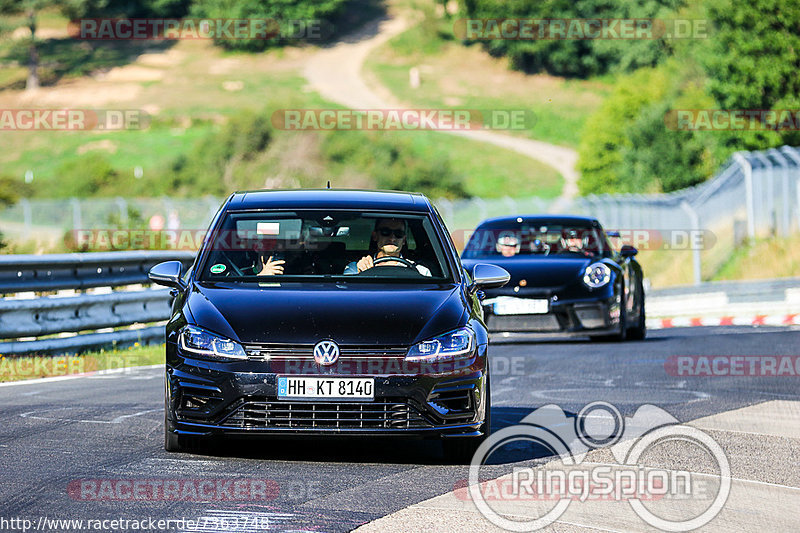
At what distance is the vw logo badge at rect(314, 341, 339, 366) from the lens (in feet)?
24.3

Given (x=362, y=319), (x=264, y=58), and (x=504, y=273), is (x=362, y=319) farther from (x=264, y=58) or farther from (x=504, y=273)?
(x=264, y=58)

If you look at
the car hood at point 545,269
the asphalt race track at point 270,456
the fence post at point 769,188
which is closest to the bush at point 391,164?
the fence post at point 769,188

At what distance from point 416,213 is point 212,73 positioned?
375 ft

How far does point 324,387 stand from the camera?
741cm

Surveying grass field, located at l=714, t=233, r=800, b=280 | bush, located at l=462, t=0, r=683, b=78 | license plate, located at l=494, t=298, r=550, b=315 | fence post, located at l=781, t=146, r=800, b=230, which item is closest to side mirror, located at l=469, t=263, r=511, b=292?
license plate, located at l=494, t=298, r=550, b=315

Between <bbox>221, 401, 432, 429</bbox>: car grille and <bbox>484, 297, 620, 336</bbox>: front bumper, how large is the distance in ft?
29.0

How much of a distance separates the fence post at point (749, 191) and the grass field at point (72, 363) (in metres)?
18.0

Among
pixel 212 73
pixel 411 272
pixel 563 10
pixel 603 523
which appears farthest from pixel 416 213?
pixel 212 73

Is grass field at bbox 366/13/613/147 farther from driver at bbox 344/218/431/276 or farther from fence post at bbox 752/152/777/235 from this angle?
driver at bbox 344/218/431/276

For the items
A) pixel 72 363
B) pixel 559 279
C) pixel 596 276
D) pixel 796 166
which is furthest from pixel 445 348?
pixel 796 166

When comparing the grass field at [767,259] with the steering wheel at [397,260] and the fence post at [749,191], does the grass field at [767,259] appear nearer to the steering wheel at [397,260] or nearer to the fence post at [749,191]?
the fence post at [749,191]

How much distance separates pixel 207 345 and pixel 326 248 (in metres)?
1.31

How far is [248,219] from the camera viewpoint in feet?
29.2

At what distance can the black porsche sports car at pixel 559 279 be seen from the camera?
Answer: 16.3 metres
